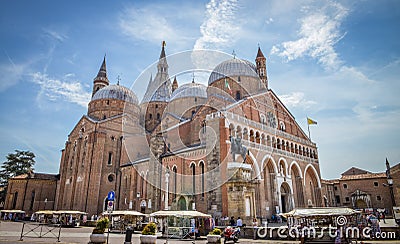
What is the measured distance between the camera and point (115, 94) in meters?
47.8

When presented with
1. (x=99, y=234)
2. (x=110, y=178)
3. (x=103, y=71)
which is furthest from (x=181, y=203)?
(x=103, y=71)

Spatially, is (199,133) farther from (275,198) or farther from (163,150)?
(275,198)

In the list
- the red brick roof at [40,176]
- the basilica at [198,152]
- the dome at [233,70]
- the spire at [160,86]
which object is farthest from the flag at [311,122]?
the red brick roof at [40,176]

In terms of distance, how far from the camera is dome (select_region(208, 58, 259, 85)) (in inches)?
1458

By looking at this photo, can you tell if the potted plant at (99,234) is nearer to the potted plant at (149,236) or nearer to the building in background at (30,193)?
the potted plant at (149,236)

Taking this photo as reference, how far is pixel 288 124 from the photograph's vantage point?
36.3m

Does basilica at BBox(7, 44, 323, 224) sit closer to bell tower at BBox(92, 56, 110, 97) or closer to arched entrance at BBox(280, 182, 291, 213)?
arched entrance at BBox(280, 182, 291, 213)

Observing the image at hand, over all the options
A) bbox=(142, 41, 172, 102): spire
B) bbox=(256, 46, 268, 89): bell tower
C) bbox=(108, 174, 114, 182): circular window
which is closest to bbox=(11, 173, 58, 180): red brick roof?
bbox=(108, 174, 114, 182): circular window

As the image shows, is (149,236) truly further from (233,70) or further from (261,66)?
(261,66)

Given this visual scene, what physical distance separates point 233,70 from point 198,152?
50.9 feet

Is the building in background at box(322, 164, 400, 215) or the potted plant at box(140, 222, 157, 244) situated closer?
the potted plant at box(140, 222, 157, 244)

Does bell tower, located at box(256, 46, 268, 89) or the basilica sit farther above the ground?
bell tower, located at box(256, 46, 268, 89)

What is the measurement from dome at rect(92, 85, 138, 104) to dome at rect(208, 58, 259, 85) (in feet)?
57.4

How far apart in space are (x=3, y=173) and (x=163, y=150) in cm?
3596
